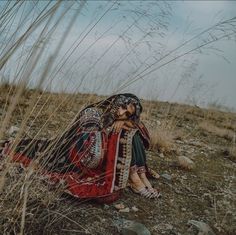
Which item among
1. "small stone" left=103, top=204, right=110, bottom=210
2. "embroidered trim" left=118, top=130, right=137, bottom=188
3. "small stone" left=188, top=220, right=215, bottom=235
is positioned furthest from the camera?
"embroidered trim" left=118, top=130, right=137, bottom=188

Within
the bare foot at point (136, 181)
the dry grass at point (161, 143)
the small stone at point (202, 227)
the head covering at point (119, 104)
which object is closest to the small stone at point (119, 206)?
the bare foot at point (136, 181)

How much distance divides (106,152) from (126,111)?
1.13ft

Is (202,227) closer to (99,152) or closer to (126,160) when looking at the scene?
(126,160)

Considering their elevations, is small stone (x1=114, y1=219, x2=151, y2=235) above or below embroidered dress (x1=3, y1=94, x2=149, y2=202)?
below

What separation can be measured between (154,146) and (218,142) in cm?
206

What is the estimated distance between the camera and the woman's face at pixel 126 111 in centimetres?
365

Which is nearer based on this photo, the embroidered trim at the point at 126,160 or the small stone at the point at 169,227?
the small stone at the point at 169,227

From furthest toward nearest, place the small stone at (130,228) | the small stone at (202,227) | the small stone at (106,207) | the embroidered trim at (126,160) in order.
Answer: the embroidered trim at (126,160), the small stone at (106,207), the small stone at (202,227), the small stone at (130,228)

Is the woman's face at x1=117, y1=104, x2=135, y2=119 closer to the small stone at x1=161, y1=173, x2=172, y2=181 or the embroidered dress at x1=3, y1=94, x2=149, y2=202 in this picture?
the embroidered dress at x1=3, y1=94, x2=149, y2=202

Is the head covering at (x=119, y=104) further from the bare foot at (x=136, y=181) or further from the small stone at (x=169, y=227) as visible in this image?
the small stone at (x=169, y=227)

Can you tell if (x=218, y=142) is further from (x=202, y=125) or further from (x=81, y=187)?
(x=81, y=187)

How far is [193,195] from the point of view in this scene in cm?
407

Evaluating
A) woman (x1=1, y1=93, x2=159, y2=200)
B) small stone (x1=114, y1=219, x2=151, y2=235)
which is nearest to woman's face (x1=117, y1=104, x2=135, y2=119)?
woman (x1=1, y1=93, x2=159, y2=200)

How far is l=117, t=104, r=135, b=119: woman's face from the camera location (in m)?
3.65
